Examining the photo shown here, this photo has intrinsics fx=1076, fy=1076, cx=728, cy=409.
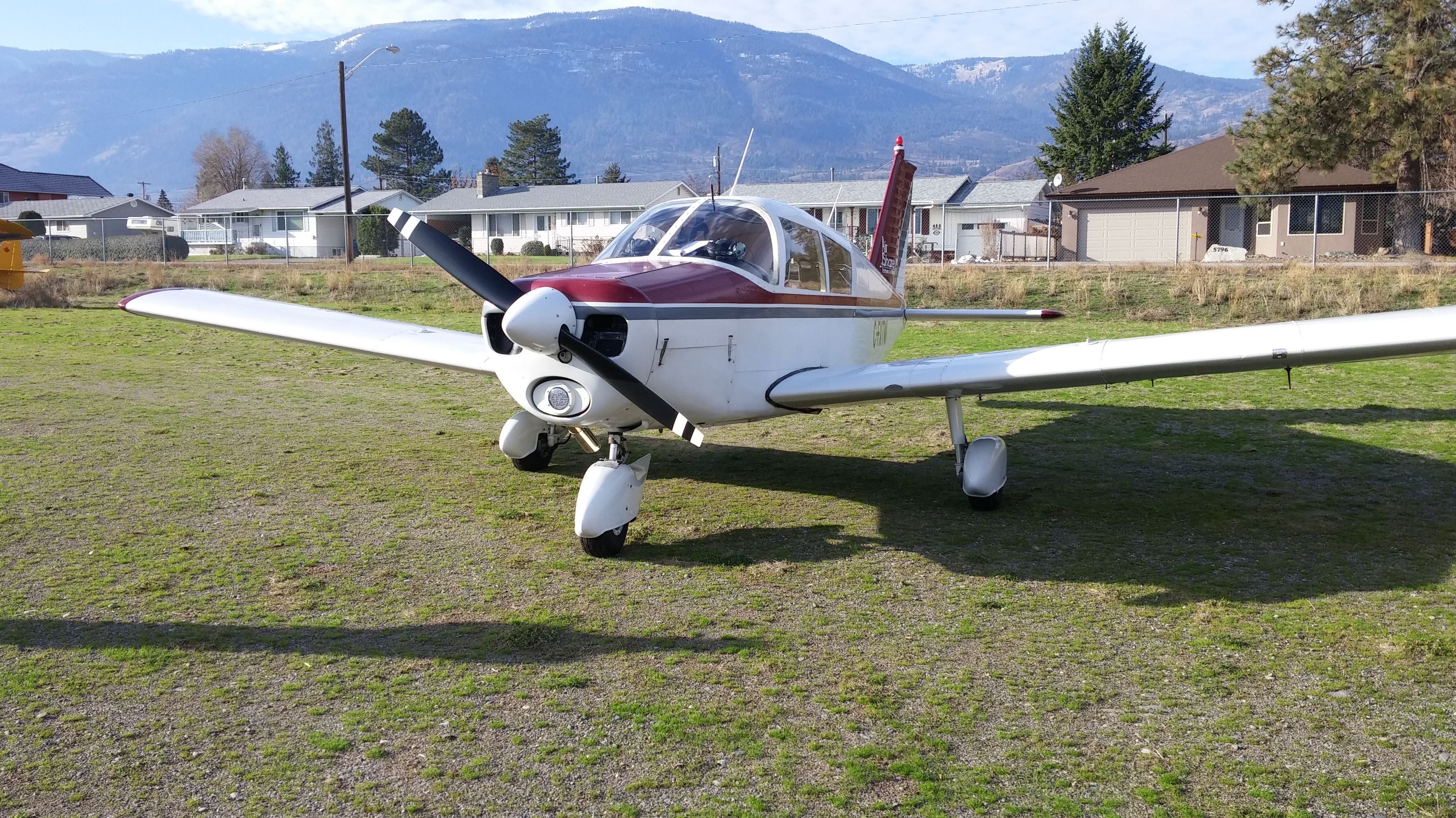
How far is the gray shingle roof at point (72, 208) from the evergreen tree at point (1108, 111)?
62.0 m

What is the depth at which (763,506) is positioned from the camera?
7.97 meters

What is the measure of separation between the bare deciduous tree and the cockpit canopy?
392ft

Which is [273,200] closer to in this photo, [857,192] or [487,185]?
[487,185]

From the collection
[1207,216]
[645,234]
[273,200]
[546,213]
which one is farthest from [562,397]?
[273,200]

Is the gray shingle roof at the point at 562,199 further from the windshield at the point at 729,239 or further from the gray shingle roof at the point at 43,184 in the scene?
the windshield at the point at 729,239

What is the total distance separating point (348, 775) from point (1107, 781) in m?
2.61

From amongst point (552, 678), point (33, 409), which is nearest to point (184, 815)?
point (552, 678)

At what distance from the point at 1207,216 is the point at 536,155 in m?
75.4

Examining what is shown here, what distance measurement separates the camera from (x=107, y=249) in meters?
49.5

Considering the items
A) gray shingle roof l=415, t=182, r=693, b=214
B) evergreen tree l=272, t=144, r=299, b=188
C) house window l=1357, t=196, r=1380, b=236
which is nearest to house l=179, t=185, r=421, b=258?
gray shingle roof l=415, t=182, r=693, b=214

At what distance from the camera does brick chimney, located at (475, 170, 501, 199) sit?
238 feet

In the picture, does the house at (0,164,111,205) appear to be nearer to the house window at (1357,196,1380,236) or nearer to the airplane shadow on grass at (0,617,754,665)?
the house window at (1357,196,1380,236)

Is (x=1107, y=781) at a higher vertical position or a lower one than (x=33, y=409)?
lower

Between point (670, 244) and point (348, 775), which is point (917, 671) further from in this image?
point (670, 244)
